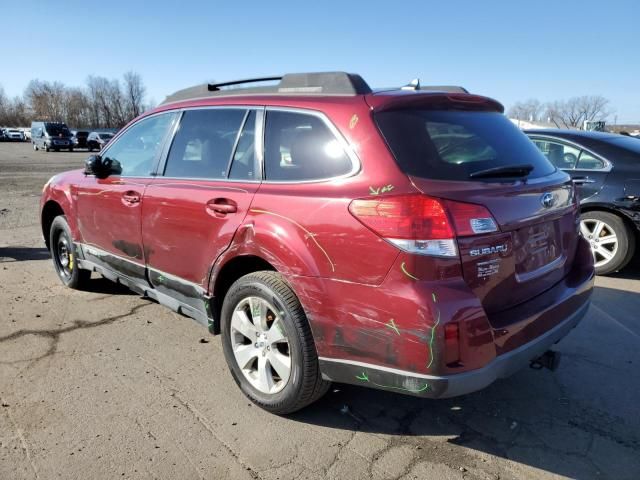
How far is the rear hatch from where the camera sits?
2330mm

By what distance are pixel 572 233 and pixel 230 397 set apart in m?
2.37

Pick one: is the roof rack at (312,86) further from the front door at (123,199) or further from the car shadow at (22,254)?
the car shadow at (22,254)

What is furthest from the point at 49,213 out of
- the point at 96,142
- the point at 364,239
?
the point at 96,142

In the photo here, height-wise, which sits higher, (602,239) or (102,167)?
(102,167)

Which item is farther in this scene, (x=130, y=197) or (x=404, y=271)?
(x=130, y=197)

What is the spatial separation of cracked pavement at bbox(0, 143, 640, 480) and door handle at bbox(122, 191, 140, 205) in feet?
3.53

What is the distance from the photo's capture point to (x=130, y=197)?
393cm

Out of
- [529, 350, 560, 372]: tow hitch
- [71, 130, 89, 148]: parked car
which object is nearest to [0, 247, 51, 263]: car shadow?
[529, 350, 560, 372]: tow hitch

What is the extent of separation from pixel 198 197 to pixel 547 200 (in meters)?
2.10

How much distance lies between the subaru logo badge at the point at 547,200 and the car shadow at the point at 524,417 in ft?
4.06

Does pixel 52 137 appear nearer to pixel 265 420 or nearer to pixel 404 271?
pixel 265 420

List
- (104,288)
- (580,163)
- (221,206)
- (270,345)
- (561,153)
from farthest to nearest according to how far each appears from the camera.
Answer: (561,153), (580,163), (104,288), (221,206), (270,345)

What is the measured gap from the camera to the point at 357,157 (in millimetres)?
2488

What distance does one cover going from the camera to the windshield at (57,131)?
3932 centimetres
